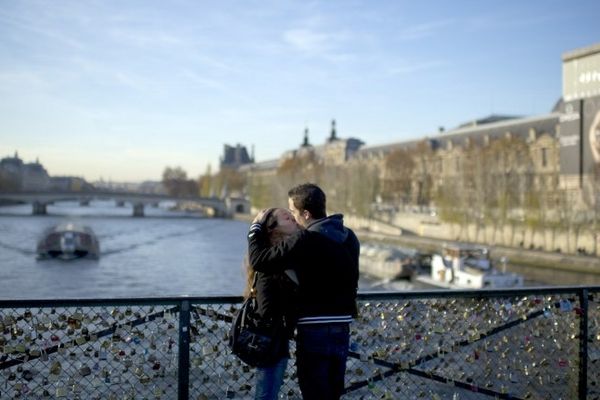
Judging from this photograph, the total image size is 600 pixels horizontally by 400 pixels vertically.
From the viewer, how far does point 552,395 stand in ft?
15.3

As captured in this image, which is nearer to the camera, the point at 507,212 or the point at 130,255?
the point at 130,255

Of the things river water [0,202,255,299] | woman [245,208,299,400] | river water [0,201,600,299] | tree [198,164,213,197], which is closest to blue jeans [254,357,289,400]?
woman [245,208,299,400]

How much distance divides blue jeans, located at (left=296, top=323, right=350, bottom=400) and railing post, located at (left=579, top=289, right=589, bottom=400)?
7.39 ft

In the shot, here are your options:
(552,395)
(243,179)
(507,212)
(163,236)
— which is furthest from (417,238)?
(243,179)

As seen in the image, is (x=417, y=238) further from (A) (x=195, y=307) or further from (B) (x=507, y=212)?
(A) (x=195, y=307)

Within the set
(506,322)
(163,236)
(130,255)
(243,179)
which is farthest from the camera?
(243,179)

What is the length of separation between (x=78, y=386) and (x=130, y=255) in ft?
114

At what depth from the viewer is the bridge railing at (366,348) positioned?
12.1ft

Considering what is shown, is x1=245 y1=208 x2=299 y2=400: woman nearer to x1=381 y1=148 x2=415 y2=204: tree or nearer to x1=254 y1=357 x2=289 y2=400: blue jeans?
x1=254 y1=357 x2=289 y2=400: blue jeans

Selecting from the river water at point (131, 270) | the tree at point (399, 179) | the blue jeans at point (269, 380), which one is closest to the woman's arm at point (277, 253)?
the blue jeans at point (269, 380)

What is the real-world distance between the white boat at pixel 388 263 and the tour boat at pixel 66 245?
47.4 ft

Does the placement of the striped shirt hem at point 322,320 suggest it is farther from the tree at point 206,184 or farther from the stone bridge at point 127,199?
the tree at point 206,184

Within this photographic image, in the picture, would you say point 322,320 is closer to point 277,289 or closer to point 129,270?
point 277,289

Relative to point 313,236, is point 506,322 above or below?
below
